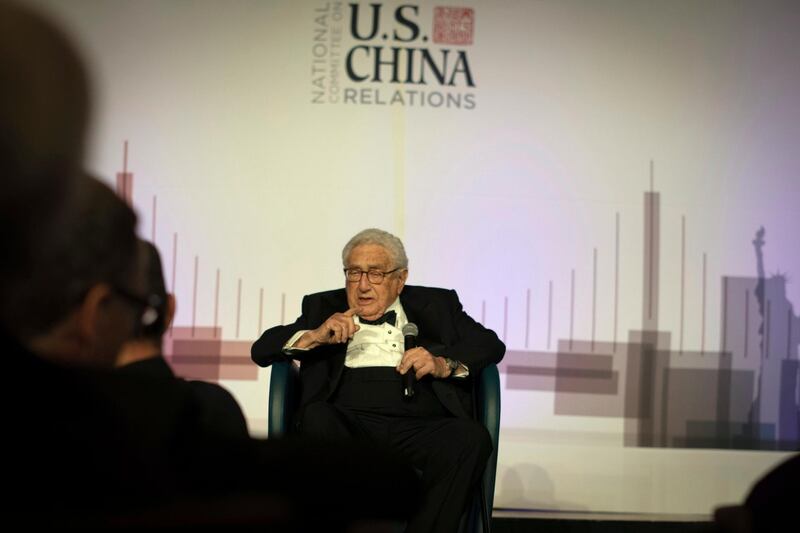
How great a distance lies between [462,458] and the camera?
8.95ft

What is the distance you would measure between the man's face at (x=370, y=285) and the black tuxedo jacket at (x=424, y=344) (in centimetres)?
8

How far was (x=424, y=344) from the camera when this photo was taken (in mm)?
3193

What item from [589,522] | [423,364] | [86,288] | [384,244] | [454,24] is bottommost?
[589,522]

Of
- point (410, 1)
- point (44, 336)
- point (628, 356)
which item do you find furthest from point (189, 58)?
point (44, 336)

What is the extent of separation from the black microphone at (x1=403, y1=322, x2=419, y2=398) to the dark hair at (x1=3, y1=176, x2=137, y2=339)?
7.52 feet

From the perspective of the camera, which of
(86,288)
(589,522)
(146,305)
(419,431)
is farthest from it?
(589,522)

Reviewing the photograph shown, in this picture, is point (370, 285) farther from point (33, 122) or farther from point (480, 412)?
point (33, 122)

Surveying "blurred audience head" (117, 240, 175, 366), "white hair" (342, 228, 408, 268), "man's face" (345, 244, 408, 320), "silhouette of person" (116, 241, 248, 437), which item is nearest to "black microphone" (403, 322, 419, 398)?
"man's face" (345, 244, 408, 320)

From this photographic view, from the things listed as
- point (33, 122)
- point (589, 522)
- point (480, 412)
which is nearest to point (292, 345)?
point (480, 412)

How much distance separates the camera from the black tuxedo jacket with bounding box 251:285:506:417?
9.86 ft

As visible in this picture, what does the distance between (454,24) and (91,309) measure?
3803 millimetres

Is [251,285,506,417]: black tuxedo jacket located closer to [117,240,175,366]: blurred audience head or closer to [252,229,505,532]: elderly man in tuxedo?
[252,229,505,532]: elderly man in tuxedo

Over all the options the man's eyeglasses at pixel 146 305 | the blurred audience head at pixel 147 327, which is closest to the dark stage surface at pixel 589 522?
the blurred audience head at pixel 147 327

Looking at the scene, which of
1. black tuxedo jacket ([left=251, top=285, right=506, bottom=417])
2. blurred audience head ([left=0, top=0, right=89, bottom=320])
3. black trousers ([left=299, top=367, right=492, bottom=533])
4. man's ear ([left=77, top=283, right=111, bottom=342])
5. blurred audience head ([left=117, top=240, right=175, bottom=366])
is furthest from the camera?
black tuxedo jacket ([left=251, top=285, right=506, bottom=417])
